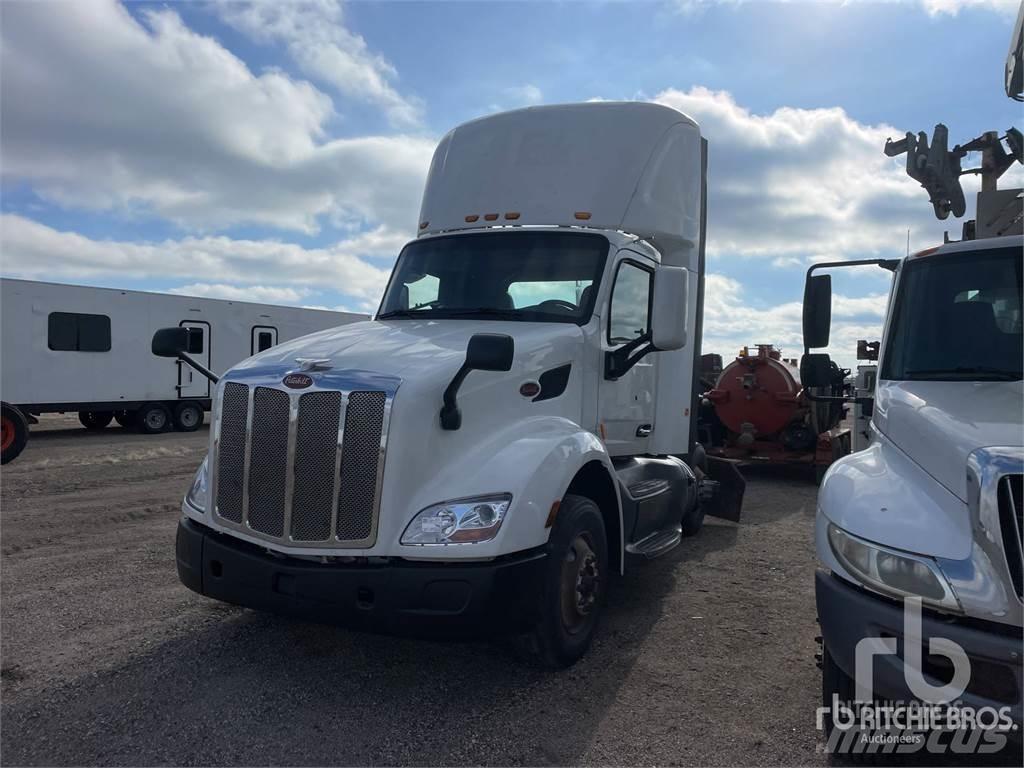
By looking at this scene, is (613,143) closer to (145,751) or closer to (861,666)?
(861,666)

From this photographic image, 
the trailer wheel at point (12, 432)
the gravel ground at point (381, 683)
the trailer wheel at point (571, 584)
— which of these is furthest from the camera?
the trailer wheel at point (12, 432)

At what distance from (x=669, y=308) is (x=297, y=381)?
2.50m

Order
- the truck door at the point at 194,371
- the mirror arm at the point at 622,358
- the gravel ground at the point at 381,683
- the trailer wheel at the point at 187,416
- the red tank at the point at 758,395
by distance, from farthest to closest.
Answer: the trailer wheel at the point at 187,416 → the truck door at the point at 194,371 → the red tank at the point at 758,395 → the mirror arm at the point at 622,358 → the gravel ground at the point at 381,683

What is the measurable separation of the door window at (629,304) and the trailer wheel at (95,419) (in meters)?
16.3

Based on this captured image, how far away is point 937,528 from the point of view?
2795mm

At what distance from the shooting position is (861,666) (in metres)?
2.84

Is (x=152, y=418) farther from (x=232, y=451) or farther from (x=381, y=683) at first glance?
(x=381, y=683)

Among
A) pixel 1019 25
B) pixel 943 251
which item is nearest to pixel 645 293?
pixel 943 251

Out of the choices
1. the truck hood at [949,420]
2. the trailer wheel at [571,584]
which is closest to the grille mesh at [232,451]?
the trailer wheel at [571,584]

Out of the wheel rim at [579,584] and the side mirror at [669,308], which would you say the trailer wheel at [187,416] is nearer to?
the side mirror at [669,308]

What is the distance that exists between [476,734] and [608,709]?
2.25ft

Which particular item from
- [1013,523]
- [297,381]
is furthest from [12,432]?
[1013,523]

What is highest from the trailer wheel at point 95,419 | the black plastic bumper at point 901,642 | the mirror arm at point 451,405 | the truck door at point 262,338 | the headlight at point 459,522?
the truck door at point 262,338

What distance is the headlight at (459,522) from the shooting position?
11.3 feet
